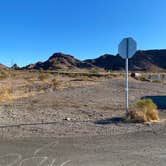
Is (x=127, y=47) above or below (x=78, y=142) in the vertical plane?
above

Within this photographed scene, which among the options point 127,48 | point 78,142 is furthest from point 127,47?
point 78,142

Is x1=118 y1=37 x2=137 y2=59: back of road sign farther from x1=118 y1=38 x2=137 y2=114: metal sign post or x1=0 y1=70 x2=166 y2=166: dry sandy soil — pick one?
x1=0 y1=70 x2=166 y2=166: dry sandy soil

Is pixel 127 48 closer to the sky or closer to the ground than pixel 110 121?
closer to the sky

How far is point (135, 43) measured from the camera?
14.7 metres

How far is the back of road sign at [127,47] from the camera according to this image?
14773mm

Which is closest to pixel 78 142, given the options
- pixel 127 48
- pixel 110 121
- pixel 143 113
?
pixel 110 121

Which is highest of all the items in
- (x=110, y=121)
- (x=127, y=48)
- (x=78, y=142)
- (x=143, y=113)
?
(x=127, y=48)

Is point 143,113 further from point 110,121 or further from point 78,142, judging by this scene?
point 78,142

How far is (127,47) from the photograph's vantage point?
1487 centimetres

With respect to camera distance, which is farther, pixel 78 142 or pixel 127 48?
pixel 127 48

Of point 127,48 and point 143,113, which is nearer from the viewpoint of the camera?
point 143,113

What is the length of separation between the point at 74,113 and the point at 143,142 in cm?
659

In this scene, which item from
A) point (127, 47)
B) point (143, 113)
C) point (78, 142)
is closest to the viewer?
point (78, 142)

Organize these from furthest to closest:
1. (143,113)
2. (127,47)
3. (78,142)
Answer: (127,47)
(143,113)
(78,142)
